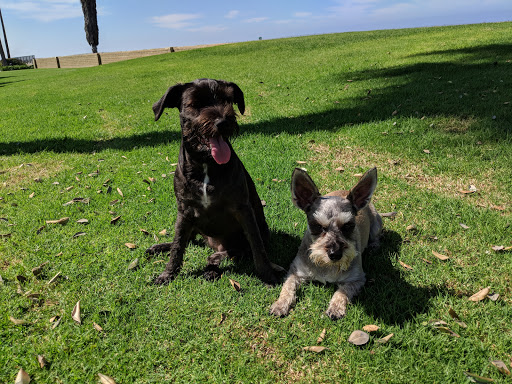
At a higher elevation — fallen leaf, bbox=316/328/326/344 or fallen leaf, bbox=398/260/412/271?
fallen leaf, bbox=398/260/412/271

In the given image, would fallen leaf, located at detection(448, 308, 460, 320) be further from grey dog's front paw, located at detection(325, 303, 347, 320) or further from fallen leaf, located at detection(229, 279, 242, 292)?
fallen leaf, located at detection(229, 279, 242, 292)

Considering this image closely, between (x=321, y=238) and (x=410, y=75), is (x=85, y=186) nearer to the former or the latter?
(x=321, y=238)

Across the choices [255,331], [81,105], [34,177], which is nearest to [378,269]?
[255,331]

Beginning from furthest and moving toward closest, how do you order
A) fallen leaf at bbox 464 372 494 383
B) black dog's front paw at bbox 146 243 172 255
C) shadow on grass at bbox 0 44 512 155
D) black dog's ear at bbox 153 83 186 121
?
shadow on grass at bbox 0 44 512 155, black dog's front paw at bbox 146 243 172 255, black dog's ear at bbox 153 83 186 121, fallen leaf at bbox 464 372 494 383

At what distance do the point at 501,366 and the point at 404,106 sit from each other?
7.90m

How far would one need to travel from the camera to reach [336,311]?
131 inches

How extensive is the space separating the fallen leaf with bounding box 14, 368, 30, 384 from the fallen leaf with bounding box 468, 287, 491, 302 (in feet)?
13.0

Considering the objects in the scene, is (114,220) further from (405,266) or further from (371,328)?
(405,266)

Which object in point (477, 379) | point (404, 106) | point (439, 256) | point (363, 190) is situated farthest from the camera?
point (404, 106)

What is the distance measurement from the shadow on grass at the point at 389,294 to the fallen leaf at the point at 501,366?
676 mm

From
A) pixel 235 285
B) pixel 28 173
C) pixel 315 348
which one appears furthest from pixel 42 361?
pixel 28 173

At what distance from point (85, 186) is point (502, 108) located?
932 cm

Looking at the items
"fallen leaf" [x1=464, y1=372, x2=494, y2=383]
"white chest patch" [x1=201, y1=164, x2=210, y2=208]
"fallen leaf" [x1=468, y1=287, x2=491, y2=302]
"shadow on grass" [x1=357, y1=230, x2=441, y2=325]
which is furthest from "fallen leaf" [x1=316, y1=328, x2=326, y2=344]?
"white chest patch" [x1=201, y1=164, x2=210, y2=208]

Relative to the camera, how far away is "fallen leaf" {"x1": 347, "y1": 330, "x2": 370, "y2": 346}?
303 centimetres
